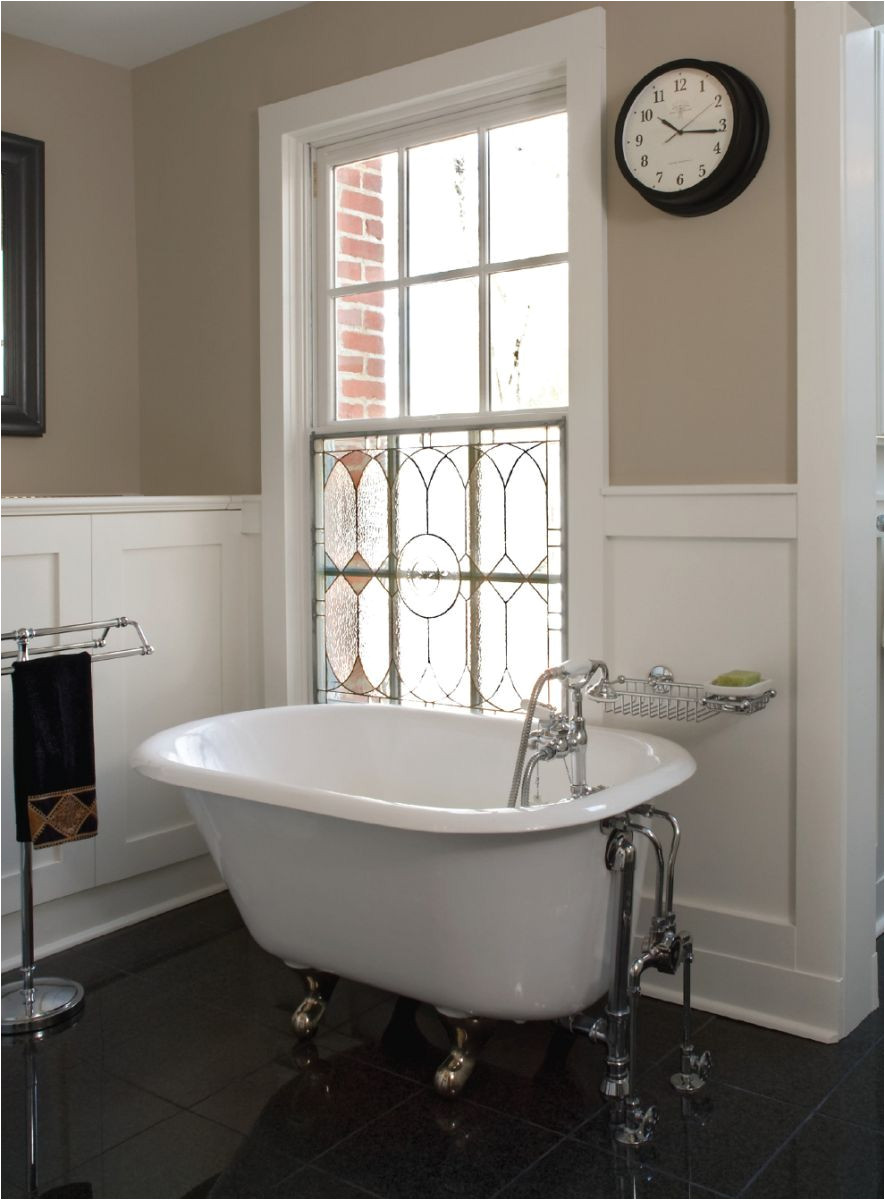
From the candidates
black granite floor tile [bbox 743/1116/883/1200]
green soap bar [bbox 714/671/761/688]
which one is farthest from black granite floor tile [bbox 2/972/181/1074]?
green soap bar [bbox 714/671/761/688]

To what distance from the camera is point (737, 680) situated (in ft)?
7.86

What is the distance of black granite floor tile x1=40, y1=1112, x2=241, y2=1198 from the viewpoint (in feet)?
6.31

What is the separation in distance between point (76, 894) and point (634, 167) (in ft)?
7.49

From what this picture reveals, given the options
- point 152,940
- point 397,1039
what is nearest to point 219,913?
point 152,940

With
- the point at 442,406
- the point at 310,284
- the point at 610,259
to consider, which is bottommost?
the point at 442,406

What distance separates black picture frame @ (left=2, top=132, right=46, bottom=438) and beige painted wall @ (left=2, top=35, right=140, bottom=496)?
0.17 ft

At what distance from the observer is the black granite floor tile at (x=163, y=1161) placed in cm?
192

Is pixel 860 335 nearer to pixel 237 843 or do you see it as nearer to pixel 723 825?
pixel 723 825

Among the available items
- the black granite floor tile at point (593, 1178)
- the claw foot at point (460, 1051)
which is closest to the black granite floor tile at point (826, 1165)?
the black granite floor tile at point (593, 1178)

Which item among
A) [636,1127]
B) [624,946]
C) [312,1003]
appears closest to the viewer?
[636,1127]

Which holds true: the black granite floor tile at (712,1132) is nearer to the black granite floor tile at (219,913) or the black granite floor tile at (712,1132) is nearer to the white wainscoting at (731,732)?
the white wainscoting at (731,732)

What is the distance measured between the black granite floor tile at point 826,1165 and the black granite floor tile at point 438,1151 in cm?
38

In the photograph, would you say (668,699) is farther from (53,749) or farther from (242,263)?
(242,263)

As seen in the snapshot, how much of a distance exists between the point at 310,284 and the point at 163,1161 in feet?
7.70
